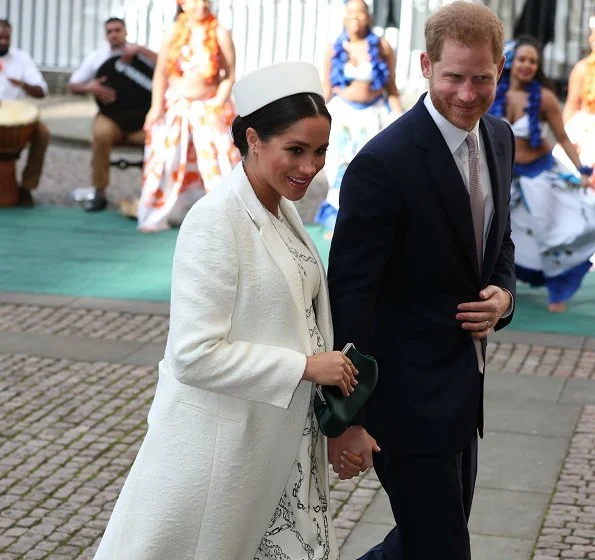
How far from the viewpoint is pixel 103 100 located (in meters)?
13.3

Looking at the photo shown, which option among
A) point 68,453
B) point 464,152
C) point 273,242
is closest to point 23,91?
point 68,453

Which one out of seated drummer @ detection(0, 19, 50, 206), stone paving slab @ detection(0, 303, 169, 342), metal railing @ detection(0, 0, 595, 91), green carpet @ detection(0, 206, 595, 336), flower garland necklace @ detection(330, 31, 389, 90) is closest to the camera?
stone paving slab @ detection(0, 303, 169, 342)

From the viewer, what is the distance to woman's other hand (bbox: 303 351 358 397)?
331cm

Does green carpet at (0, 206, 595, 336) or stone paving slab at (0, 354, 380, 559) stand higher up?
stone paving slab at (0, 354, 380, 559)

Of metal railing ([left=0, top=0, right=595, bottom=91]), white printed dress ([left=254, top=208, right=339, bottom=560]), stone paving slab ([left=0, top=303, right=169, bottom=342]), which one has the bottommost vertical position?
stone paving slab ([left=0, top=303, right=169, bottom=342])

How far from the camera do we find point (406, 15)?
2023 cm

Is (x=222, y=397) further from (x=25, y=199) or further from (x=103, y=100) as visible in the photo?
(x=25, y=199)

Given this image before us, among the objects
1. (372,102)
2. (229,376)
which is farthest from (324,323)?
(372,102)

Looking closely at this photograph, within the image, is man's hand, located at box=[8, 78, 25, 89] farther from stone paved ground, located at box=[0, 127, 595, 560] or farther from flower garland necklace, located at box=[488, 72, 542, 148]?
flower garland necklace, located at box=[488, 72, 542, 148]

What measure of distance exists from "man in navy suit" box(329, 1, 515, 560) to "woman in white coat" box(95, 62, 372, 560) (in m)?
0.21

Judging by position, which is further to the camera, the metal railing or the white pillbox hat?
the metal railing

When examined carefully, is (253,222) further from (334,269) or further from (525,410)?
(525,410)

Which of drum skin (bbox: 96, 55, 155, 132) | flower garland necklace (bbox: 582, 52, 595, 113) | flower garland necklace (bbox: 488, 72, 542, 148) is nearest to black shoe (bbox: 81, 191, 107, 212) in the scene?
drum skin (bbox: 96, 55, 155, 132)

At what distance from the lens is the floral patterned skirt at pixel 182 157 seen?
11922 mm
